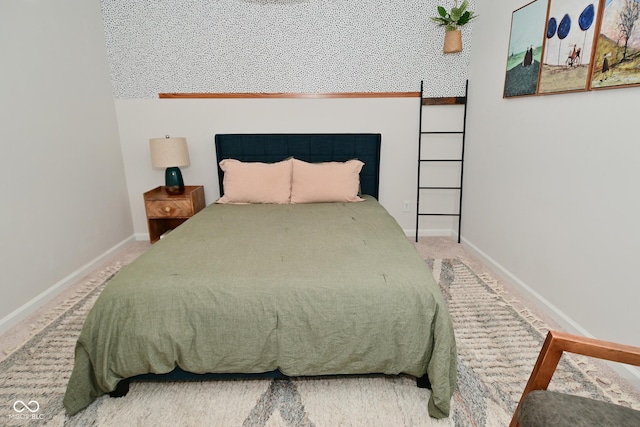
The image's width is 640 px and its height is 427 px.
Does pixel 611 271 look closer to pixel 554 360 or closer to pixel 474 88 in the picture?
pixel 554 360

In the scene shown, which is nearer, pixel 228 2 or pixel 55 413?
pixel 55 413

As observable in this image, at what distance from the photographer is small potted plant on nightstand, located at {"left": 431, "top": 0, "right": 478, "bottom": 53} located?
3018 mm

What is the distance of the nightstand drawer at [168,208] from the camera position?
3.12 meters

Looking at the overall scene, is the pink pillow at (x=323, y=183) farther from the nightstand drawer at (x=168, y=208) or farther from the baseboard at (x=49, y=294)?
the baseboard at (x=49, y=294)

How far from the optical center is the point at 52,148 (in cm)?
256

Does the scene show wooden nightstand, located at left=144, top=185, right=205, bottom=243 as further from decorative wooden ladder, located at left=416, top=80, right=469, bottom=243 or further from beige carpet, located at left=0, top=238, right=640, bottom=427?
decorative wooden ladder, located at left=416, top=80, right=469, bottom=243

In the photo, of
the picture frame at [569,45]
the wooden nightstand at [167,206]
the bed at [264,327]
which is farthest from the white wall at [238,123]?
the bed at [264,327]

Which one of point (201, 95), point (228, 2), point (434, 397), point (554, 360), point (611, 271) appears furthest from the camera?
point (201, 95)

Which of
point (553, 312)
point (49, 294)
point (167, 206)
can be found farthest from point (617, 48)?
point (49, 294)

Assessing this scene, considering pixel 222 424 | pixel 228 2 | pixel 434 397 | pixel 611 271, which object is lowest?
pixel 222 424

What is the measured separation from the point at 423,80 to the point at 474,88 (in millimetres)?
476

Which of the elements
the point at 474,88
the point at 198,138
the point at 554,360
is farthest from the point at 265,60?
the point at 554,360

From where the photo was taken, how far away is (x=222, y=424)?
148 centimetres

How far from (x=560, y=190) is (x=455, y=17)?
5.98 feet
